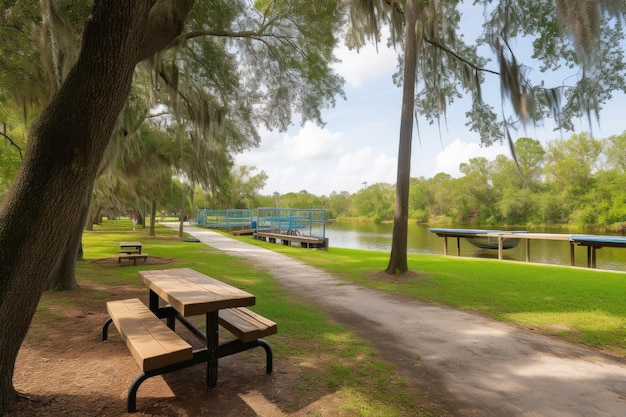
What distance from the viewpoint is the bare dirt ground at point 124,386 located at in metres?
2.52

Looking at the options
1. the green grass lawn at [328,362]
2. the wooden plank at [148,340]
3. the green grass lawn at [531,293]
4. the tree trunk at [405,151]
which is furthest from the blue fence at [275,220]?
the wooden plank at [148,340]

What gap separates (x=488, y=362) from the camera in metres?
3.49

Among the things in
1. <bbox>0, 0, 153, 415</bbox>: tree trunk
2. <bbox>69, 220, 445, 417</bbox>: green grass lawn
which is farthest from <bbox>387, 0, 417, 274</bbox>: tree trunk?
<bbox>0, 0, 153, 415</bbox>: tree trunk

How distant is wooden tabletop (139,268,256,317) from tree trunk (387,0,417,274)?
579 cm

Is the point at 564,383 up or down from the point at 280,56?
down

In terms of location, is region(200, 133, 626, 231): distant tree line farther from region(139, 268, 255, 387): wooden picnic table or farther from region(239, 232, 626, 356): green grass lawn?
region(139, 268, 255, 387): wooden picnic table

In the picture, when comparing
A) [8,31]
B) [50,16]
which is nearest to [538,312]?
[50,16]

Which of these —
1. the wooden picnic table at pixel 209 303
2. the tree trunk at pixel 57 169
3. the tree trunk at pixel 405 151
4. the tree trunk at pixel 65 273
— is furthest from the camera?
the tree trunk at pixel 405 151

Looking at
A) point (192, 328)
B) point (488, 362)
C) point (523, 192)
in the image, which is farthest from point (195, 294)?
point (523, 192)

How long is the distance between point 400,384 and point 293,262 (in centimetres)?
830

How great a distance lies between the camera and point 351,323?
4812 mm

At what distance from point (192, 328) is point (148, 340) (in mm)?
968

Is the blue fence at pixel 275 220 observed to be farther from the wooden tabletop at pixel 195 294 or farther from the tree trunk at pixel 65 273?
the wooden tabletop at pixel 195 294

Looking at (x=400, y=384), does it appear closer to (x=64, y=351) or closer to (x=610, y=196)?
(x=64, y=351)
